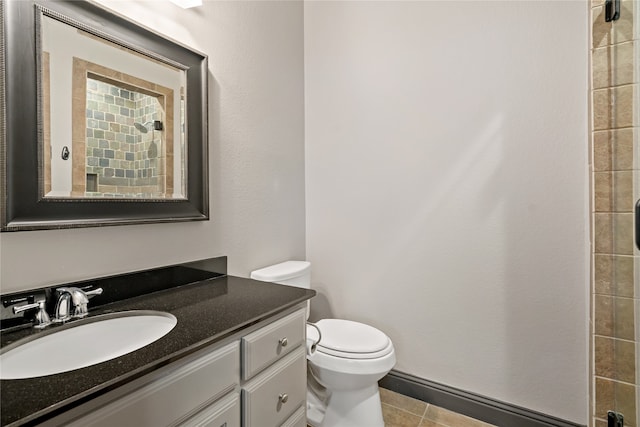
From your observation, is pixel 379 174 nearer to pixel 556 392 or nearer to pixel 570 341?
pixel 570 341

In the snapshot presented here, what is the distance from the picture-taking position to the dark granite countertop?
0.58 m

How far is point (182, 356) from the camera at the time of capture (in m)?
0.76

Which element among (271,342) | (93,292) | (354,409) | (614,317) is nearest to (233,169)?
(93,292)

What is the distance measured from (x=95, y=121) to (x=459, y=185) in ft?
5.47

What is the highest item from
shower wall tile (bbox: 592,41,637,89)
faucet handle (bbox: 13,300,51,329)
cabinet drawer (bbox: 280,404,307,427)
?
shower wall tile (bbox: 592,41,637,89)

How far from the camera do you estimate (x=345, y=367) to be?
4.85ft

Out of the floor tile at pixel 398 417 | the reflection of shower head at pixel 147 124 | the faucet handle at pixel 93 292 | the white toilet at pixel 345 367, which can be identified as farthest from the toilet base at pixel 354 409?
the reflection of shower head at pixel 147 124

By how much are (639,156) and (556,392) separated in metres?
1.13

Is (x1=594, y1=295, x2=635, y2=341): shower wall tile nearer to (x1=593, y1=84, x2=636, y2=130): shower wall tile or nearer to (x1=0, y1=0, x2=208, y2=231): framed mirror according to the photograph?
(x1=593, y1=84, x2=636, y2=130): shower wall tile

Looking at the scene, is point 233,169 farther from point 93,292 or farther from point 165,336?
point 165,336

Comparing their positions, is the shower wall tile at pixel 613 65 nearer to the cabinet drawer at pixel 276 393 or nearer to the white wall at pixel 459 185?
the white wall at pixel 459 185

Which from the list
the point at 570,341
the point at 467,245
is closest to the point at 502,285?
the point at 467,245

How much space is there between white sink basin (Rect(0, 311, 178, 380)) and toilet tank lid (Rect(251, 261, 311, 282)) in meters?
0.67

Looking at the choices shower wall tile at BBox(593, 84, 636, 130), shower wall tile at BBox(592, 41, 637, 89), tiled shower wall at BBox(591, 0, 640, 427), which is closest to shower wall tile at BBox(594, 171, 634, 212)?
tiled shower wall at BBox(591, 0, 640, 427)
